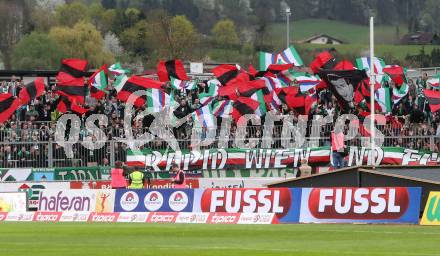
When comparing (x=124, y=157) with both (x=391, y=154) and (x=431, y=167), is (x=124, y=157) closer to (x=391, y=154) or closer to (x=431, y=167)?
(x=391, y=154)

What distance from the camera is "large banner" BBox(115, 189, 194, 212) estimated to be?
1334 inches

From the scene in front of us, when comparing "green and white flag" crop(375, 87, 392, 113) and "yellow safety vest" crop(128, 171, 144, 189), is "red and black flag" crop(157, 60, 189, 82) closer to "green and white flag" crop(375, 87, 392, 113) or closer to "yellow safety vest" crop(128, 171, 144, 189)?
"green and white flag" crop(375, 87, 392, 113)

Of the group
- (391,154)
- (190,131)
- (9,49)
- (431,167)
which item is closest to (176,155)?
(190,131)

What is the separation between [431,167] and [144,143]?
13314mm

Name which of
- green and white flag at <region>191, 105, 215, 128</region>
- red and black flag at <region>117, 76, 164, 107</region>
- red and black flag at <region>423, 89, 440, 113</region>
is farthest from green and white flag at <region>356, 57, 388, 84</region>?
red and black flag at <region>117, 76, 164, 107</region>

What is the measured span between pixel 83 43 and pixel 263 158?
85.1 m

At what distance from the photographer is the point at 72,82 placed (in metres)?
43.7

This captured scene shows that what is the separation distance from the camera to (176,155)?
42250 mm

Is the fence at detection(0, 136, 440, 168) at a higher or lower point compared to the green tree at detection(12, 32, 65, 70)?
lower

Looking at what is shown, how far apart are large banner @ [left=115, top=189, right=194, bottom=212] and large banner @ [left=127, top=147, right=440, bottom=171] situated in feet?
24.2

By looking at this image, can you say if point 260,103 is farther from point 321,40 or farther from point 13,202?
point 321,40

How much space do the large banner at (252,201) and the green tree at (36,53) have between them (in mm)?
71814

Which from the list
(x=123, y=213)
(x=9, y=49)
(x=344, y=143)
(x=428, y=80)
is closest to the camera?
(x=123, y=213)

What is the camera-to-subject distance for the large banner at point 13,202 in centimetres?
3616
